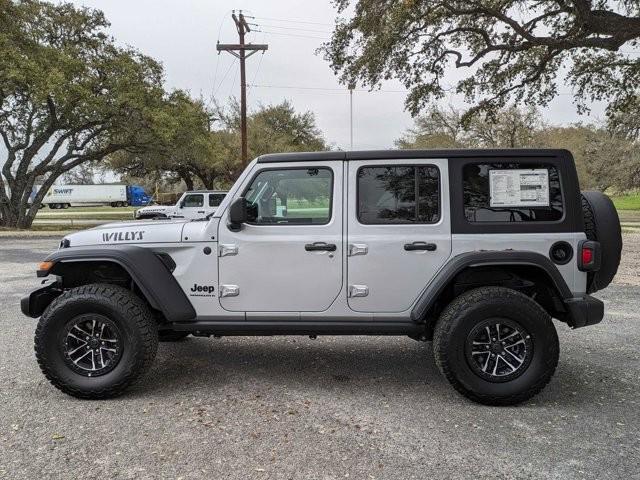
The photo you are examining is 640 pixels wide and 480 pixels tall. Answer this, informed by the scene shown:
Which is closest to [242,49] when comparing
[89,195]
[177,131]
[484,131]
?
[177,131]

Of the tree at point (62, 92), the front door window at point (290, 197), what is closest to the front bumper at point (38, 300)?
the front door window at point (290, 197)

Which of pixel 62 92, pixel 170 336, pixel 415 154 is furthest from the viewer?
pixel 62 92

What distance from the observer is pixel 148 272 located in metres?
3.85

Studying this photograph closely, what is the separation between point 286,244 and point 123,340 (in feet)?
4.76

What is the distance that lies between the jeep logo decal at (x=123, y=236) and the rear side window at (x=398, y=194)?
5.85 feet

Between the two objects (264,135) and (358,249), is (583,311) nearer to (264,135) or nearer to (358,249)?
(358,249)

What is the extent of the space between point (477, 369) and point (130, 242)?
2867mm

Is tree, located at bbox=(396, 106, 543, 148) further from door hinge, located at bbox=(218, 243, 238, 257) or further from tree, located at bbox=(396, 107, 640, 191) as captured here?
door hinge, located at bbox=(218, 243, 238, 257)

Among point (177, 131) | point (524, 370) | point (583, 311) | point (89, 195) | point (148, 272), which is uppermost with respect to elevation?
point (89, 195)

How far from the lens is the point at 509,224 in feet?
12.5

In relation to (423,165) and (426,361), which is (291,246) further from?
(426,361)

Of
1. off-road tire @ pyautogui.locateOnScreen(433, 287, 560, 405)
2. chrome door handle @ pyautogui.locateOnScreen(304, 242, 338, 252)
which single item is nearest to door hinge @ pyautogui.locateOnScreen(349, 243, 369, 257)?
chrome door handle @ pyautogui.locateOnScreen(304, 242, 338, 252)

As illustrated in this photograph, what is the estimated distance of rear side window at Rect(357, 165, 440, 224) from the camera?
12.8 ft

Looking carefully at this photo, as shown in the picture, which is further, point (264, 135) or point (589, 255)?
point (264, 135)
